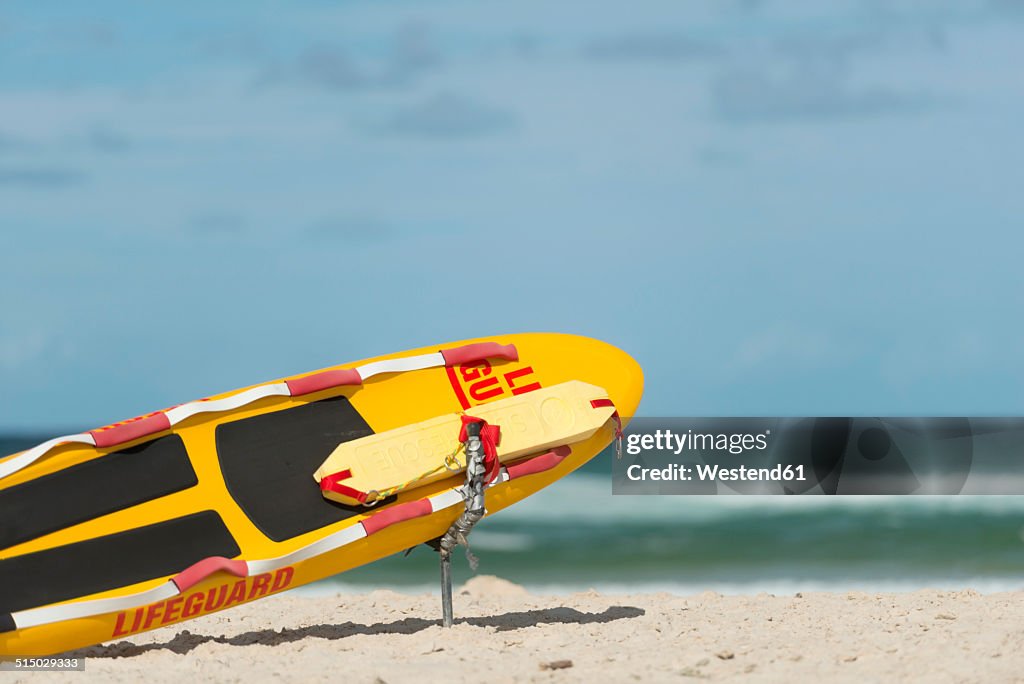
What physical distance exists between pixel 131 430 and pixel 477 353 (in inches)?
95.4

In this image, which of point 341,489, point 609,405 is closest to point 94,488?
point 341,489

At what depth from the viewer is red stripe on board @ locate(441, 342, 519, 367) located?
9.07m

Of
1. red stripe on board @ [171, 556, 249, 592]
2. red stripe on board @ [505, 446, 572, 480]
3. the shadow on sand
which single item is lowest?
the shadow on sand

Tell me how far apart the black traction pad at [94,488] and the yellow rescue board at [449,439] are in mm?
908

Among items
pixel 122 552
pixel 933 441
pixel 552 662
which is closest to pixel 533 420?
pixel 552 662

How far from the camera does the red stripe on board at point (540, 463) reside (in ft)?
28.7

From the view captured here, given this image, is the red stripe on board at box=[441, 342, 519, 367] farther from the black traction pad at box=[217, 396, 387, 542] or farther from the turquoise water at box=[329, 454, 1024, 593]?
the turquoise water at box=[329, 454, 1024, 593]

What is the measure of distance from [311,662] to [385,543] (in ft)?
3.18

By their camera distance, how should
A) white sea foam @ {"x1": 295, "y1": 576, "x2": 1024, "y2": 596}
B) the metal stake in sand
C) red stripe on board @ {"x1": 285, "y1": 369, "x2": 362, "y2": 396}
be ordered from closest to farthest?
the metal stake in sand, red stripe on board @ {"x1": 285, "y1": 369, "x2": 362, "y2": 396}, white sea foam @ {"x1": 295, "y1": 576, "x2": 1024, "y2": 596}

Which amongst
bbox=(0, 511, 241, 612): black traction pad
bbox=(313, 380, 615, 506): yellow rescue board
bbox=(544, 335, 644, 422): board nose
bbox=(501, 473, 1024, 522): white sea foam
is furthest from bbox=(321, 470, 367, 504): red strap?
bbox=(501, 473, 1024, 522): white sea foam

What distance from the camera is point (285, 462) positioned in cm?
835

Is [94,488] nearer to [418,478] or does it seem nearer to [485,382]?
[418,478]

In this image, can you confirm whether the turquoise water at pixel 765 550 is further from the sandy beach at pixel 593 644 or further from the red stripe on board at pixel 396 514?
the red stripe on board at pixel 396 514

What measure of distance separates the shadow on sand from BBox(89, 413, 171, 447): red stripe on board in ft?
4.52
